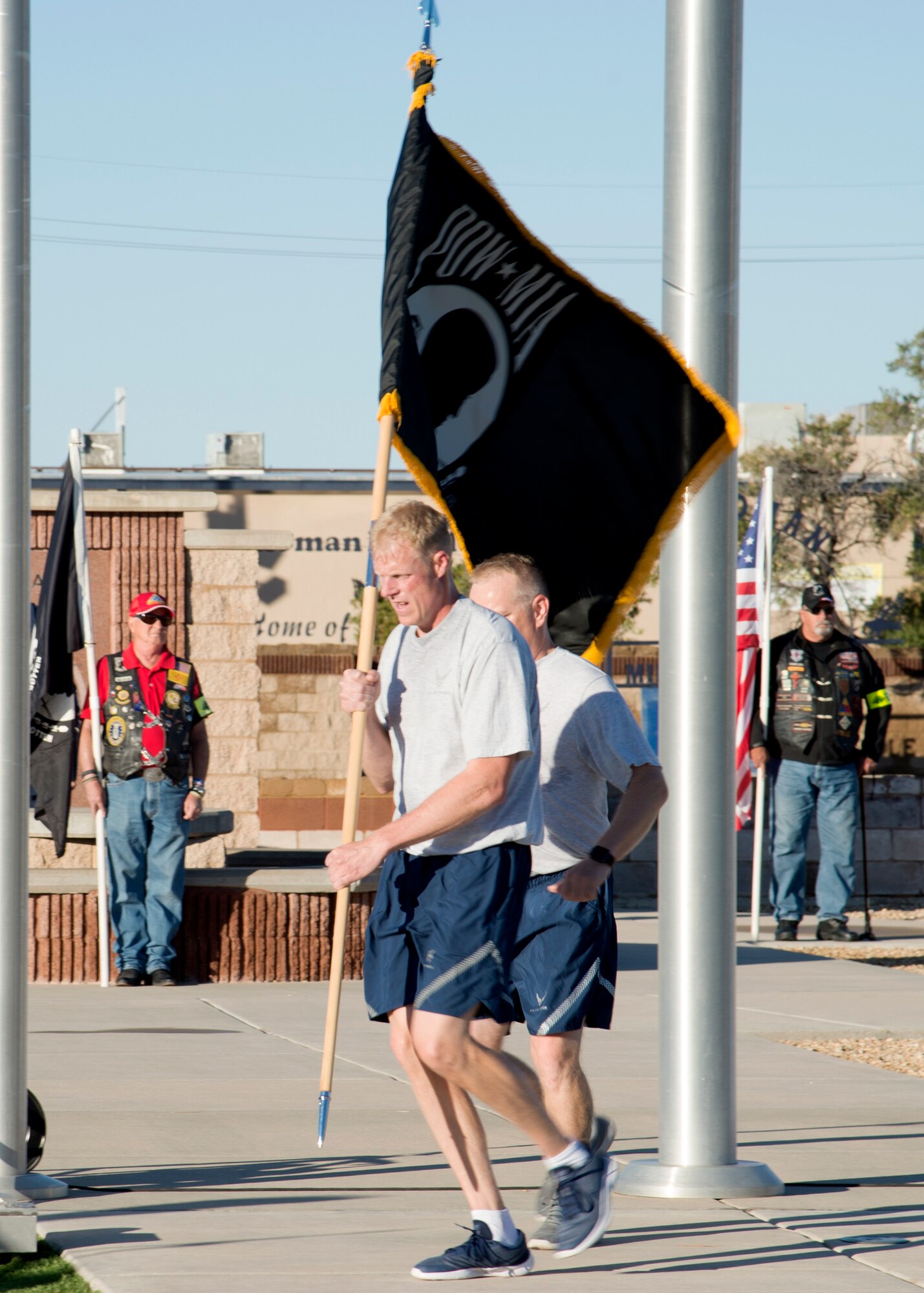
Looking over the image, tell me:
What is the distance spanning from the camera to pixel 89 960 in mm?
10672

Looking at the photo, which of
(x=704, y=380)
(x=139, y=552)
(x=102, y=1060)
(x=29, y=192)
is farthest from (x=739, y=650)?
(x=29, y=192)

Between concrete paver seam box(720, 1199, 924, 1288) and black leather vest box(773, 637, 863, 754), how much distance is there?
7.51 m

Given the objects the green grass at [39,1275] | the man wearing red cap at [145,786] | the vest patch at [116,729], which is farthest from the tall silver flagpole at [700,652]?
the vest patch at [116,729]

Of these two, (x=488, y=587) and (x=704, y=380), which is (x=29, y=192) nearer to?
(x=488, y=587)

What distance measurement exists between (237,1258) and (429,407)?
2491mm

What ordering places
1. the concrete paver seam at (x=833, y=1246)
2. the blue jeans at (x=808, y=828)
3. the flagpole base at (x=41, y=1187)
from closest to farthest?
the concrete paver seam at (x=833, y=1246)
the flagpole base at (x=41, y=1187)
the blue jeans at (x=808, y=828)

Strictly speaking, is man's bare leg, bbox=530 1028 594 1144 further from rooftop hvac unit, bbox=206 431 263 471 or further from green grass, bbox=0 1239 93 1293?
rooftop hvac unit, bbox=206 431 263 471

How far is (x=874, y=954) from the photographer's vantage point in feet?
41.5

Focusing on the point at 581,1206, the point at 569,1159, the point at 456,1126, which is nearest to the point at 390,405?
the point at 456,1126

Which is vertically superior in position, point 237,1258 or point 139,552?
point 139,552

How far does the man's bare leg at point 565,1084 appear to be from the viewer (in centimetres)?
519

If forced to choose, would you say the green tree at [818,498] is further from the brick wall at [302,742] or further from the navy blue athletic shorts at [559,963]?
the navy blue athletic shorts at [559,963]

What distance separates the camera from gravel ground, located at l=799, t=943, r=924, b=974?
1230cm

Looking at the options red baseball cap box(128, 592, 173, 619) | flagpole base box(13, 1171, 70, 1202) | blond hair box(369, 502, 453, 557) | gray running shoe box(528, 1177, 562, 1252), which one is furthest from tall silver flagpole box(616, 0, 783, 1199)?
red baseball cap box(128, 592, 173, 619)
